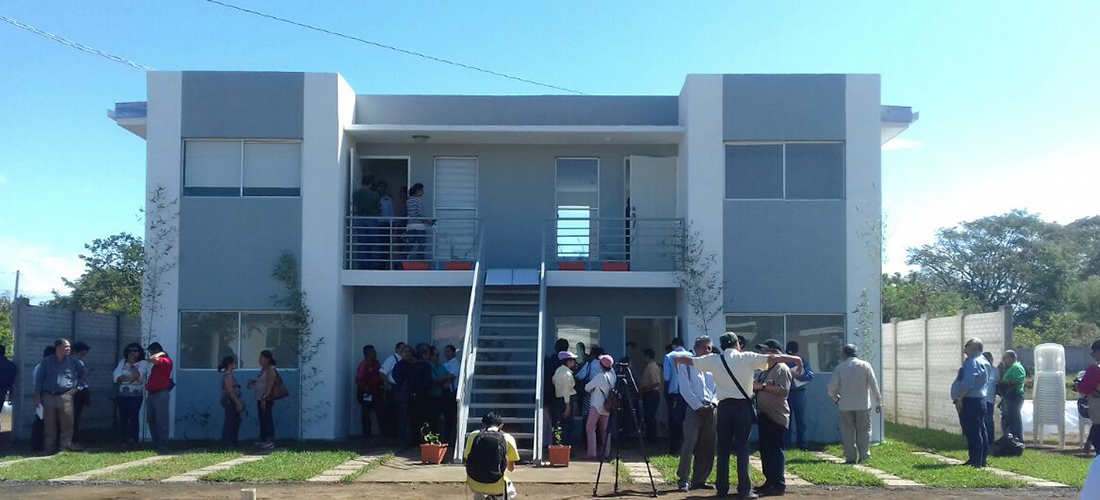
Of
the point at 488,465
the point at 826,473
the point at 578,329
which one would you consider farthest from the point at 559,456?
the point at 578,329

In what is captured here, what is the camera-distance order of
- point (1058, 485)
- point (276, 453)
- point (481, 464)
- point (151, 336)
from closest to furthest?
point (481, 464)
point (1058, 485)
point (276, 453)
point (151, 336)

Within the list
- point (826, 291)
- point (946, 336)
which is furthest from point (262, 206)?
point (946, 336)

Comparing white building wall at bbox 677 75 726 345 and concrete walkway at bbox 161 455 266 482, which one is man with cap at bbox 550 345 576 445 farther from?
concrete walkway at bbox 161 455 266 482

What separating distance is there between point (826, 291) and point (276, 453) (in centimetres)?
893

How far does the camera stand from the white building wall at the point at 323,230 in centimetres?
1725

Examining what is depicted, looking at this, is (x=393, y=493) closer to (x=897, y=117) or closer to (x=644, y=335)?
(x=644, y=335)

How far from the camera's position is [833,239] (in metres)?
17.4

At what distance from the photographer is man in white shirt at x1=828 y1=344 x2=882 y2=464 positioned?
14133mm

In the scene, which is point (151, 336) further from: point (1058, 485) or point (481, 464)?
point (1058, 485)

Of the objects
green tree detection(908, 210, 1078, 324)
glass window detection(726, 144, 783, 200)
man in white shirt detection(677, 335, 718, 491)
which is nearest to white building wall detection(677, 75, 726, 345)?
glass window detection(726, 144, 783, 200)

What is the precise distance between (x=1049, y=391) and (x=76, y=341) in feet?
50.4

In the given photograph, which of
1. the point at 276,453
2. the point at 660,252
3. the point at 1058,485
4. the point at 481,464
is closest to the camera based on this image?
the point at 481,464

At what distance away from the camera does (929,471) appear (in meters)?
13.0

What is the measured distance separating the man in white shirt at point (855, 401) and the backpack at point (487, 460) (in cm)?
651
